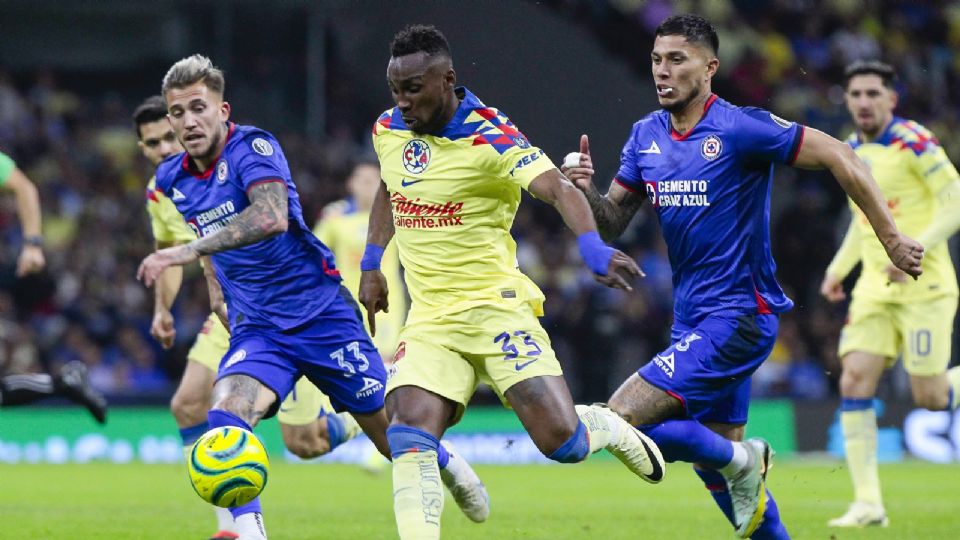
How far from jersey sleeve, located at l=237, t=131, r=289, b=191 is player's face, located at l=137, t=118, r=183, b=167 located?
1.86 m

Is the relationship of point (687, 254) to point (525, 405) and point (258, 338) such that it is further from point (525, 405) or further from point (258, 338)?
point (258, 338)

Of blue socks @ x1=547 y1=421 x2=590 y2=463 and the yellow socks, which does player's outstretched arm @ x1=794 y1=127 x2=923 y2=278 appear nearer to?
blue socks @ x1=547 y1=421 x2=590 y2=463

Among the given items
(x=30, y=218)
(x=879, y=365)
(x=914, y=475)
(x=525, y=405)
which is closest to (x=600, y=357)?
(x=914, y=475)

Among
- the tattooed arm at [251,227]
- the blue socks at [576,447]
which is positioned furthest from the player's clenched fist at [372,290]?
the blue socks at [576,447]

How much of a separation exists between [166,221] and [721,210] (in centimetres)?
392

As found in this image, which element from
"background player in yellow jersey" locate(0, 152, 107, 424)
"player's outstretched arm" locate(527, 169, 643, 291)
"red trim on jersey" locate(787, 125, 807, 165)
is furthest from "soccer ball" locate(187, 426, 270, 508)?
"background player in yellow jersey" locate(0, 152, 107, 424)

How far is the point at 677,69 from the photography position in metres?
7.26

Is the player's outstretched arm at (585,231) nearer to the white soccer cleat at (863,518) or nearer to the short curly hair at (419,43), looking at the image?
the short curly hair at (419,43)

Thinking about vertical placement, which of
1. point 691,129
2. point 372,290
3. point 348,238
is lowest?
point 348,238

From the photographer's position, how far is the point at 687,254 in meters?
7.31

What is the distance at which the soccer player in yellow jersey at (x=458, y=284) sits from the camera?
667 cm

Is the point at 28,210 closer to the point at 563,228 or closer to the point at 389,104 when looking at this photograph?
the point at 563,228

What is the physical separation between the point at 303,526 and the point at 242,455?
314 cm

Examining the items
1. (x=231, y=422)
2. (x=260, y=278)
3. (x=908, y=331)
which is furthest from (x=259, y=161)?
(x=908, y=331)
